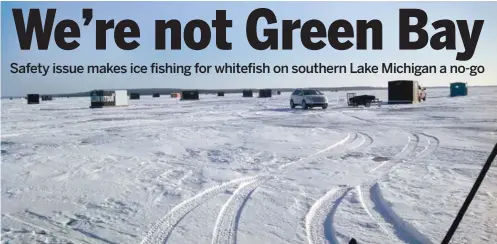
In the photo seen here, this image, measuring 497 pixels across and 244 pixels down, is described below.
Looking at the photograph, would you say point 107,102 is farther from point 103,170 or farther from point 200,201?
point 200,201

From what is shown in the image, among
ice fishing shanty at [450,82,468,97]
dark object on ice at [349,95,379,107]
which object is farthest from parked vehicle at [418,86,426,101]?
ice fishing shanty at [450,82,468,97]

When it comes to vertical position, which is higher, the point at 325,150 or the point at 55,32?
the point at 55,32

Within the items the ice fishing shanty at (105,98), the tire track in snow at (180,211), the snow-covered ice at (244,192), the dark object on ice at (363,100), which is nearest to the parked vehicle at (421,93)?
the dark object on ice at (363,100)

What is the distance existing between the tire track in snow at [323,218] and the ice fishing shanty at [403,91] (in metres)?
27.5

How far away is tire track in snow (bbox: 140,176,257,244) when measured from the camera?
4.10 metres

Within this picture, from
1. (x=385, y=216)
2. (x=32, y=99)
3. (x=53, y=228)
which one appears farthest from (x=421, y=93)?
(x=32, y=99)

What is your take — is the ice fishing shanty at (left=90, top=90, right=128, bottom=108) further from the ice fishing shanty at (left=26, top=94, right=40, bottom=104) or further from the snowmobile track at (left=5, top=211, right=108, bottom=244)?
the snowmobile track at (left=5, top=211, right=108, bottom=244)

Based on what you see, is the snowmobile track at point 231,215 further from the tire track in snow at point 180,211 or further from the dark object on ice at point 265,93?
the dark object on ice at point 265,93

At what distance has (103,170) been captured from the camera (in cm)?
728

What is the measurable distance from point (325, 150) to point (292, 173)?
9.03 ft

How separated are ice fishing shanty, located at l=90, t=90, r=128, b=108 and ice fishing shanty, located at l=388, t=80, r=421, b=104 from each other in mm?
24641

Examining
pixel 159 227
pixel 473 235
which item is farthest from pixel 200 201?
pixel 473 235

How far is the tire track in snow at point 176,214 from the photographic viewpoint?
4.10 meters

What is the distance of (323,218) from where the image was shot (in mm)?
4625
